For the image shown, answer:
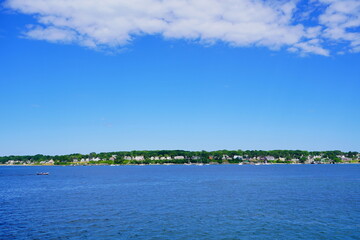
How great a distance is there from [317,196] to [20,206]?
66.6 metres

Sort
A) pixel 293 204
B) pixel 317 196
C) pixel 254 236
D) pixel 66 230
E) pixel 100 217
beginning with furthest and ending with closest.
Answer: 1. pixel 317 196
2. pixel 293 204
3. pixel 100 217
4. pixel 66 230
5. pixel 254 236

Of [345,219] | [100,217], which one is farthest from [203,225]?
[345,219]

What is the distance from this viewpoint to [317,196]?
74500 mm

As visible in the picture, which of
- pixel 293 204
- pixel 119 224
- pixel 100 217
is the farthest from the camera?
pixel 293 204

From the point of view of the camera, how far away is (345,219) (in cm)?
4819

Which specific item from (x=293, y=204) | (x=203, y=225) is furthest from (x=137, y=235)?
(x=293, y=204)

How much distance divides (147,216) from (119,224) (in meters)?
6.60

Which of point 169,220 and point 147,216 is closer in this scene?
point 169,220

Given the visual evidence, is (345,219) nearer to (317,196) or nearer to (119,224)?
(317,196)

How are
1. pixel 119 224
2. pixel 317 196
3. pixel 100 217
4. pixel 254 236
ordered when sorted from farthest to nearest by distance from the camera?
pixel 317 196 → pixel 100 217 → pixel 119 224 → pixel 254 236

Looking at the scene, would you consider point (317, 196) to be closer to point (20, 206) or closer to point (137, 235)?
point (137, 235)

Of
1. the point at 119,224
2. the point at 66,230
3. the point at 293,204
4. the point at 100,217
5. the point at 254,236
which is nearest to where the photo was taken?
the point at 254,236

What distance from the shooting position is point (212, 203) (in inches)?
2537

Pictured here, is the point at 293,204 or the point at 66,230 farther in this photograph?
the point at 293,204
